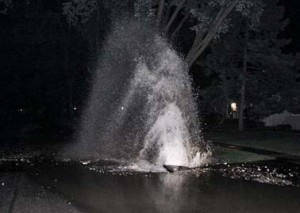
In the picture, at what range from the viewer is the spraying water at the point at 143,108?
817 inches

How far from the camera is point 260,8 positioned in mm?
25703

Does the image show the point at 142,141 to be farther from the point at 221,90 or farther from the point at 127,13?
the point at 221,90

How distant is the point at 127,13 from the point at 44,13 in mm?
19011

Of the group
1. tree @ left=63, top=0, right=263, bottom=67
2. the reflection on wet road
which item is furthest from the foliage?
the reflection on wet road

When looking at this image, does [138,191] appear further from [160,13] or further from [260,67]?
[260,67]

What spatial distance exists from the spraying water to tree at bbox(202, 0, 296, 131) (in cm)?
1461

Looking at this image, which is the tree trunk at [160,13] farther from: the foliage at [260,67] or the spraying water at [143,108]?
the foliage at [260,67]

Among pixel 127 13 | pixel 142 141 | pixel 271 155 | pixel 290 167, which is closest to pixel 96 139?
pixel 142 141

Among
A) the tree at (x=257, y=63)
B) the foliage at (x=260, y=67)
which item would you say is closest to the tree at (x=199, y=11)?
the tree at (x=257, y=63)

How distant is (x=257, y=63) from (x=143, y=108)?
19951 millimetres

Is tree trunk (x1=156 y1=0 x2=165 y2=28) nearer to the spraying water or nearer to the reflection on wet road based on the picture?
the spraying water

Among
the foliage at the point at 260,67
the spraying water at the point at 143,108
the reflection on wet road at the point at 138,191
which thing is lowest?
the reflection on wet road at the point at 138,191

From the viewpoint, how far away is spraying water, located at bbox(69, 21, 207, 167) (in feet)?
68.1

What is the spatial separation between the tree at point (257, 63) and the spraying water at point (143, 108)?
14615 mm
